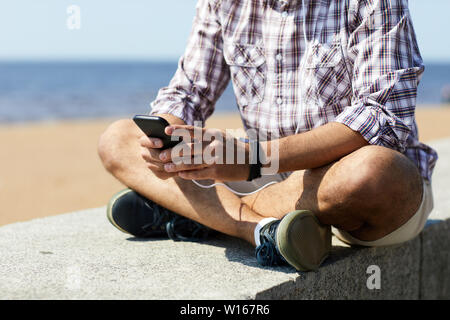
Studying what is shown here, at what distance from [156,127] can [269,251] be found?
588mm

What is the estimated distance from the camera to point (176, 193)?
7.12 ft

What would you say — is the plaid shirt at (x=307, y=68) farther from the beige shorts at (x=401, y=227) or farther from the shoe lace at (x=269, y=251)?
the shoe lace at (x=269, y=251)

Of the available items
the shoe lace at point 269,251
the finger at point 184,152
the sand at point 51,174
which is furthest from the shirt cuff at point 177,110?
the sand at point 51,174

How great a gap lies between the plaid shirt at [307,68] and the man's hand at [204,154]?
0.39m

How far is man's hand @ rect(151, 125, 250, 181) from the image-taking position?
176cm

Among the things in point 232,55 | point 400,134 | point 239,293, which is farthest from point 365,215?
point 232,55

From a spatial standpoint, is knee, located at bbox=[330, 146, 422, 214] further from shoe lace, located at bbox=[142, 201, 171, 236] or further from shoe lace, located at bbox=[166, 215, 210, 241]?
shoe lace, located at bbox=[142, 201, 171, 236]

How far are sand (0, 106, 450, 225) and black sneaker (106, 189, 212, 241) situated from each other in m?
2.61

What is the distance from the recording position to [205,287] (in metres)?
1.65

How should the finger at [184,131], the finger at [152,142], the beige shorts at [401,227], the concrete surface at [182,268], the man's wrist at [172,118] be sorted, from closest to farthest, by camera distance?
1. the concrete surface at [182,268]
2. the finger at [184,131]
3. the finger at [152,142]
4. the beige shorts at [401,227]
5. the man's wrist at [172,118]

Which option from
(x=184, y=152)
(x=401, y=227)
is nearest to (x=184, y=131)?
(x=184, y=152)

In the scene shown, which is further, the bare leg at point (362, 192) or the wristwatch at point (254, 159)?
the wristwatch at point (254, 159)

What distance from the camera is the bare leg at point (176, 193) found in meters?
2.11

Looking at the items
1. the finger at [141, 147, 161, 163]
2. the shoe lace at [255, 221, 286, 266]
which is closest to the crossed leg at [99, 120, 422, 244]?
the shoe lace at [255, 221, 286, 266]
